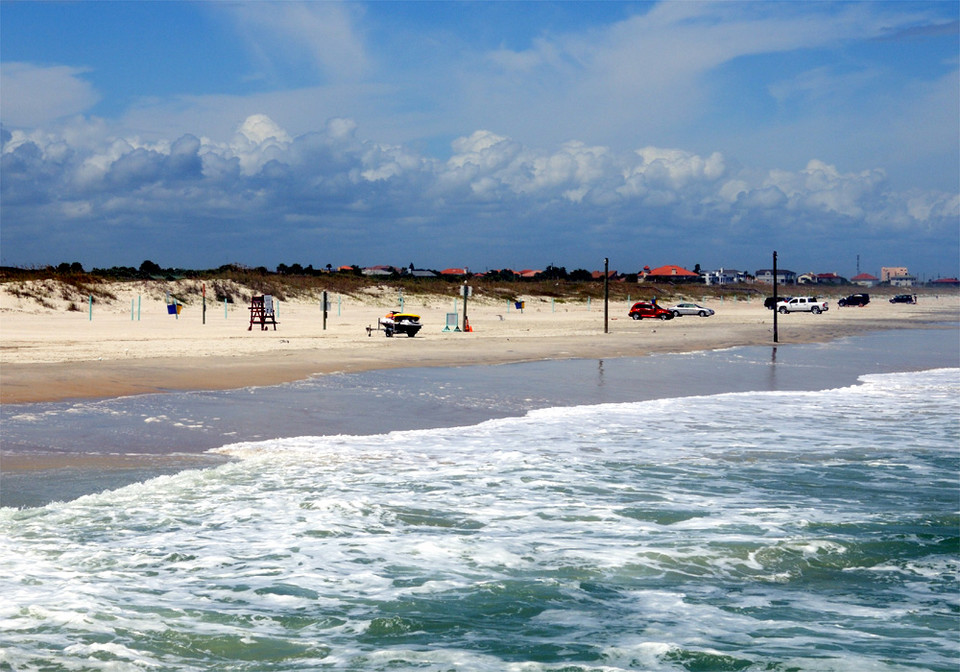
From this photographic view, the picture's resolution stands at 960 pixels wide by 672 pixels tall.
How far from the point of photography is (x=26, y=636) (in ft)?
21.6

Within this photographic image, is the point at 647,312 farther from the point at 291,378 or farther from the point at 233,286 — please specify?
the point at 291,378

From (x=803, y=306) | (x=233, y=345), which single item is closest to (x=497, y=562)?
(x=233, y=345)

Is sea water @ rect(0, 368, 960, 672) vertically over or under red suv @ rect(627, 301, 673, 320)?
under

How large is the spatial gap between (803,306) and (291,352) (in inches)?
2592

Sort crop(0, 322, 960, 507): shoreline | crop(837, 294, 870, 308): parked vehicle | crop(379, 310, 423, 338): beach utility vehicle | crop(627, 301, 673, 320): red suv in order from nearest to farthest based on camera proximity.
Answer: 1. crop(0, 322, 960, 507): shoreline
2. crop(379, 310, 423, 338): beach utility vehicle
3. crop(627, 301, 673, 320): red suv
4. crop(837, 294, 870, 308): parked vehicle

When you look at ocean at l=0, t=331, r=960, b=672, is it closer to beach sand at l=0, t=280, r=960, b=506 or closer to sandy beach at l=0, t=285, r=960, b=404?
beach sand at l=0, t=280, r=960, b=506

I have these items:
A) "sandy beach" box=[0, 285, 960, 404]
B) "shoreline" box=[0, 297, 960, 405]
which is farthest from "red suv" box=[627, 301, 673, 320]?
"shoreline" box=[0, 297, 960, 405]

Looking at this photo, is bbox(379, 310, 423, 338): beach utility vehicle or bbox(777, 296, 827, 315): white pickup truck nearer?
bbox(379, 310, 423, 338): beach utility vehicle

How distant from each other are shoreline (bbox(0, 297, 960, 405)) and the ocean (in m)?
5.71

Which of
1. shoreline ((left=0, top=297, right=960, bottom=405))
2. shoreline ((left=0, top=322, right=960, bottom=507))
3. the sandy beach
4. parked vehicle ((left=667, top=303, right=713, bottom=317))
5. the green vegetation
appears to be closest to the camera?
shoreline ((left=0, top=322, right=960, bottom=507))

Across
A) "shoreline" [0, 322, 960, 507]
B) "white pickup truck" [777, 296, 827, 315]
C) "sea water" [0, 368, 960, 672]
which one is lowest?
"sea water" [0, 368, 960, 672]

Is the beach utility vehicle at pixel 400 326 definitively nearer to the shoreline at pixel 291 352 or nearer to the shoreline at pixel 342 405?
the shoreline at pixel 291 352

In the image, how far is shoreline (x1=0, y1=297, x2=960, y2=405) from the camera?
2056cm

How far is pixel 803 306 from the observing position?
83.9 m
